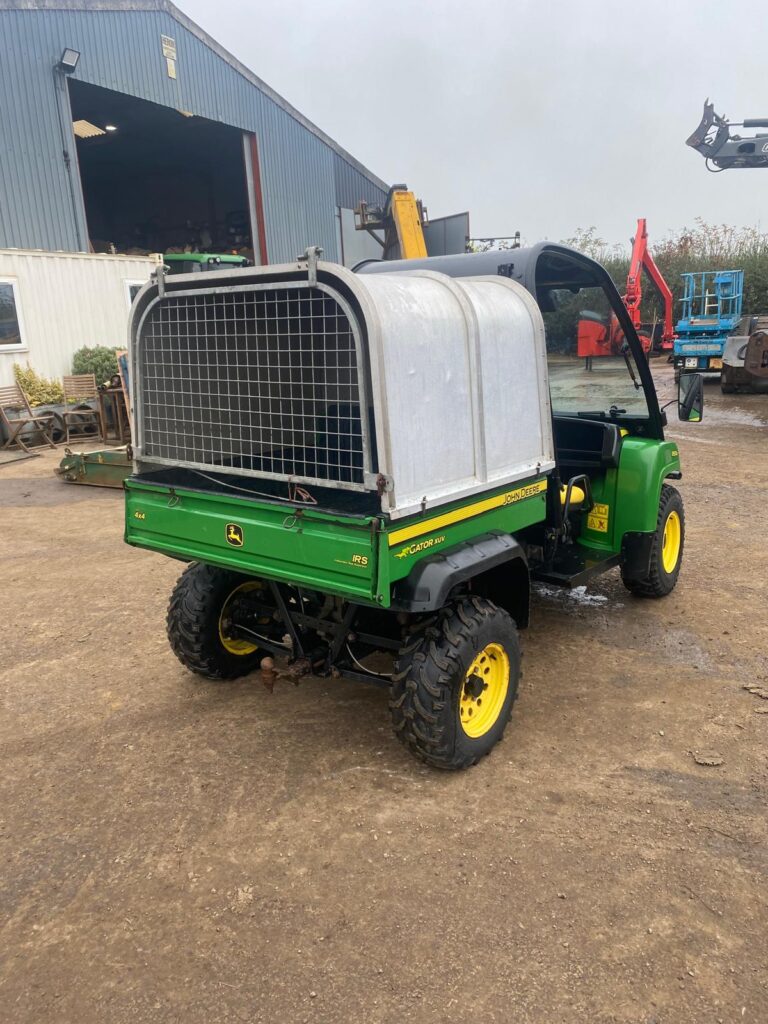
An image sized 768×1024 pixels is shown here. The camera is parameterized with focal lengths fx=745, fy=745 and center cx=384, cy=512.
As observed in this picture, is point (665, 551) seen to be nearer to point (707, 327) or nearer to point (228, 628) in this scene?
point (228, 628)

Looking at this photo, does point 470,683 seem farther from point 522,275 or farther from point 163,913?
point 522,275

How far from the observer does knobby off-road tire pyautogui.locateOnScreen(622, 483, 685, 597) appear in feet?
15.1

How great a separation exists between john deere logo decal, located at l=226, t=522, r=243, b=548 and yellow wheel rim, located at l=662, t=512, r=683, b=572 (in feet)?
9.84

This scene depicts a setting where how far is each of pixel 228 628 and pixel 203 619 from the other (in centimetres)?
21

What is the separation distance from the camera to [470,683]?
125 inches

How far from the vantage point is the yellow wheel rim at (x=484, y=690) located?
317cm

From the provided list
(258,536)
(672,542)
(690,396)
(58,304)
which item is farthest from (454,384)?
(58,304)

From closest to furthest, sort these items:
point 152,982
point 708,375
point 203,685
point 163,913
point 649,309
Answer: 1. point 152,982
2. point 163,913
3. point 203,685
4. point 708,375
5. point 649,309

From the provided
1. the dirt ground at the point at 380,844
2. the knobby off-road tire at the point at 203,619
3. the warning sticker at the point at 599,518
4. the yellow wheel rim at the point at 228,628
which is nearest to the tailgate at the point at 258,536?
the knobby off-road tire at the point at 203,619

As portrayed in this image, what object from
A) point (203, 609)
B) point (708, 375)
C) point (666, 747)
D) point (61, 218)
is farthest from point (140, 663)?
point (708, 375)

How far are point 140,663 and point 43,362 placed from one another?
9707mm

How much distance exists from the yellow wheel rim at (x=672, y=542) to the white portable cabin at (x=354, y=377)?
1.77m

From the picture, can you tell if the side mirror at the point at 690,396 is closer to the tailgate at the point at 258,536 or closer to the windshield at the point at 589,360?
the windshield at the point at 589,360

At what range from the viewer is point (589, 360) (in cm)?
446
